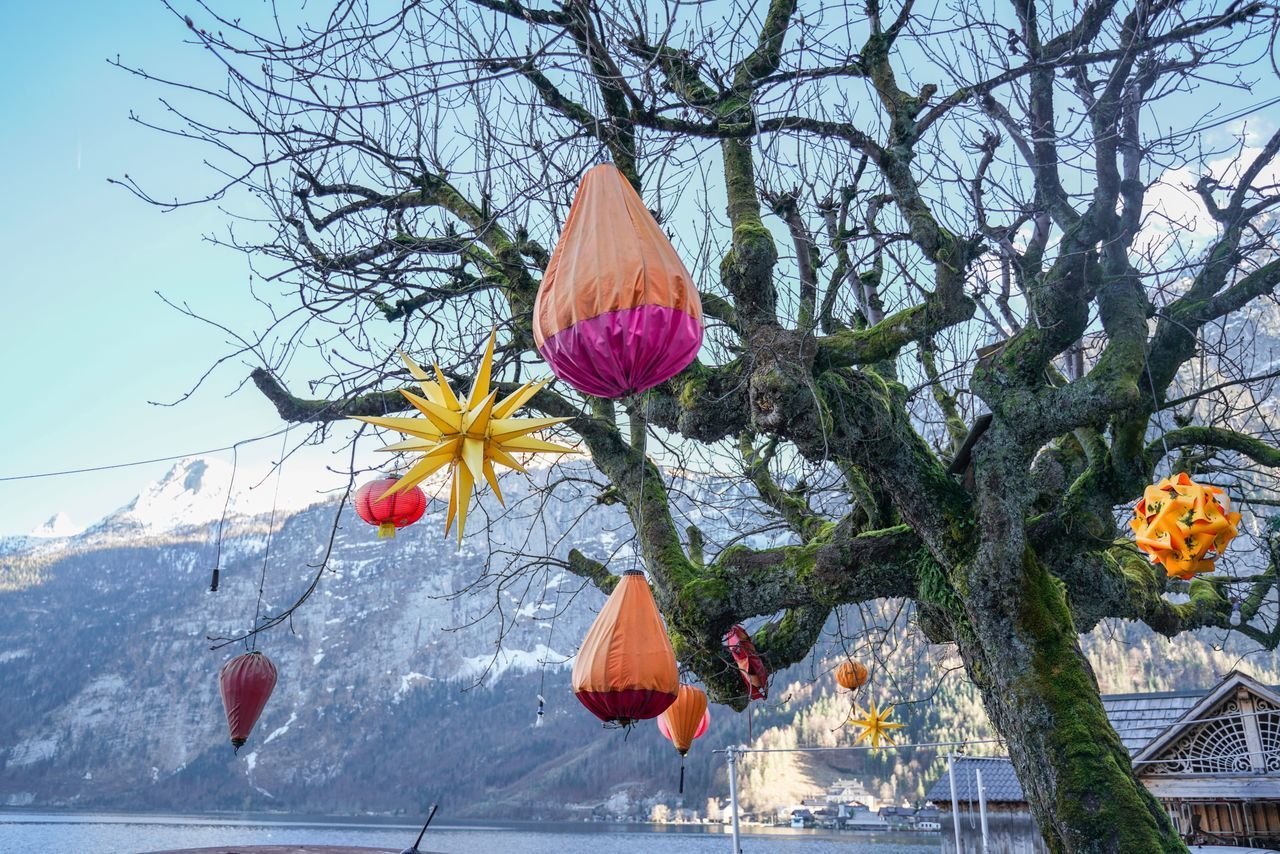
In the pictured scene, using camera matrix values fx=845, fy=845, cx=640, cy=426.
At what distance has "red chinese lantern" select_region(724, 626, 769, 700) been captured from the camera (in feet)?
19.5

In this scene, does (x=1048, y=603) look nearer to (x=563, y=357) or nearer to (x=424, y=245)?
(x=563, y=357)

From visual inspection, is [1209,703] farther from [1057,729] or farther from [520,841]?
[520,841]

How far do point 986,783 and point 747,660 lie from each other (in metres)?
11.1

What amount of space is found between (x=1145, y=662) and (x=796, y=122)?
73986 mm

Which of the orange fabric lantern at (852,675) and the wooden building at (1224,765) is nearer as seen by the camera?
the orange fabric lantern at (852,675)

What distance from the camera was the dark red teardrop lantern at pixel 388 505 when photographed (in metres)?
5.98

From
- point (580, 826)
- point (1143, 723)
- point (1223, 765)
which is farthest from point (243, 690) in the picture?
point (580, 826)

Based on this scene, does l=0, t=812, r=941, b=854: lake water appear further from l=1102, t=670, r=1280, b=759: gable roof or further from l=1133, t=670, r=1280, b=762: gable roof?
l=1133, t=670, r=1280, b=762: gable roof

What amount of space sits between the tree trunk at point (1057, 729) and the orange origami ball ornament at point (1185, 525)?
0.91 meters

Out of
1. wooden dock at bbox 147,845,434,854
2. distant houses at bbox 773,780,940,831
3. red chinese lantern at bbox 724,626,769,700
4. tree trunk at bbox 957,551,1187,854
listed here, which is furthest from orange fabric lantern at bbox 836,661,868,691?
distant houses at bbox 773,780,940,831

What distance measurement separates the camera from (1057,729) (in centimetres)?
433

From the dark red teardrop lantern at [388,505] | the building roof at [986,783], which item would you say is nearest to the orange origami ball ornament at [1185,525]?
the dark red teardrop lantern at [388,505]

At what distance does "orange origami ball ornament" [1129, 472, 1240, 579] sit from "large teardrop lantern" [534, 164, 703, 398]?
7.68 ft

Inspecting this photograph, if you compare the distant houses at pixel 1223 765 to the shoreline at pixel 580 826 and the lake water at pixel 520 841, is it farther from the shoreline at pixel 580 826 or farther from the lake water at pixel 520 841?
the shoreline at pixel 580 826
